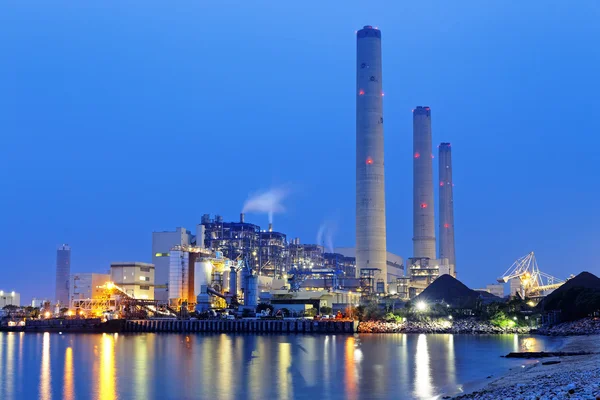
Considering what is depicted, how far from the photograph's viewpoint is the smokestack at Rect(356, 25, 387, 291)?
122375mm

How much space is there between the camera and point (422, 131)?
16062 cm

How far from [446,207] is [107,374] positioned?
461ft

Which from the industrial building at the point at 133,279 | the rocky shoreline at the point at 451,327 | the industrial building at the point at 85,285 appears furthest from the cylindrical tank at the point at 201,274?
the rocky shoreline at the point at 451,327

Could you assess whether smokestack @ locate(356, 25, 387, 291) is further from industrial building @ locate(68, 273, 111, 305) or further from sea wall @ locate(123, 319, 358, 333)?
industrial building @ locate(68, 273, 111, 305)

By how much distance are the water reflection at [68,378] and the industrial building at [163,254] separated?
64.5 meters

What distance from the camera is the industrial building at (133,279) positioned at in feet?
397

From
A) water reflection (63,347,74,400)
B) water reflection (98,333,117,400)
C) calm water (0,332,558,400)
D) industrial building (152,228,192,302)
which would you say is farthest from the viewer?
industrial building (152,228,192,302)

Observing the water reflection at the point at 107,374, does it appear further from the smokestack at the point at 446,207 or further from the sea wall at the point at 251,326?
the smokestack at the point at 446,207

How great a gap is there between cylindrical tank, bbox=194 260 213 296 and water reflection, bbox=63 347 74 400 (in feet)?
162

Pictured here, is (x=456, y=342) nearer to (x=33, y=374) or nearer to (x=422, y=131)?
(x=33, y=374)

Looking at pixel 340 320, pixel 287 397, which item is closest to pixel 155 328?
pixel 340 320

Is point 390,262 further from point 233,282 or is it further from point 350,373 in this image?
point 350,373

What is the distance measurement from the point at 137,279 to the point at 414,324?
50.0 m

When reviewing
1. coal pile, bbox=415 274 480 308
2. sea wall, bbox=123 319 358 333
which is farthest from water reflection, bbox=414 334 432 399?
coal pile, bbox=415 274 480 308
